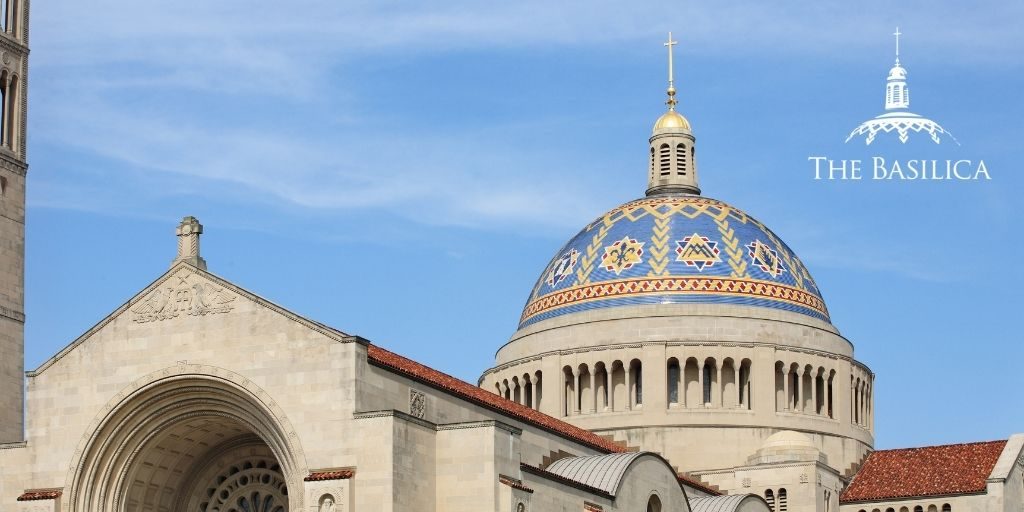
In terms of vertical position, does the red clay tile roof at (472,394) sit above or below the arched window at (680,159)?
below

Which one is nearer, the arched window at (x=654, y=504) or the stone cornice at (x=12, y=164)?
the arched window at (x=654, y=504)

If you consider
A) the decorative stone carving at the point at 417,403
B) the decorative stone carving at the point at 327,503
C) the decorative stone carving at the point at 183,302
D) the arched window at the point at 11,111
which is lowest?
the decorative stone carving at the point at 327,503

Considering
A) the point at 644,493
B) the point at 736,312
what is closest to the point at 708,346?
the point at 736,312

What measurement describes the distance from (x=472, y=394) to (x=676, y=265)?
17.4 metres

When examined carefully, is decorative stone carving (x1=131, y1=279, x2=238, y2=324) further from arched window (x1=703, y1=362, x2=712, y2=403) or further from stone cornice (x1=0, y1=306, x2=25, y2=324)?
arched window (x1=703, y1=362, x2=712, y2=403)

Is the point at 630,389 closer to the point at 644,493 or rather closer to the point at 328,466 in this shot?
the point at 644,493

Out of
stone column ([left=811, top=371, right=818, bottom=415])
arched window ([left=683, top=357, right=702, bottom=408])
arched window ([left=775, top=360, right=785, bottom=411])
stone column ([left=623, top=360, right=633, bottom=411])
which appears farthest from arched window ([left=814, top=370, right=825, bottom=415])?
stone column ([left=623, top=360, right=633, bottom=411])

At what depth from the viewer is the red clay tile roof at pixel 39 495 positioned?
169ft

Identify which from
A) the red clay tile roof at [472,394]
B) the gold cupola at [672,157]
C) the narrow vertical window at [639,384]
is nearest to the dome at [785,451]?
the narrow vertical window at [639,384]

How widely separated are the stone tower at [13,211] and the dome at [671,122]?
2468cm

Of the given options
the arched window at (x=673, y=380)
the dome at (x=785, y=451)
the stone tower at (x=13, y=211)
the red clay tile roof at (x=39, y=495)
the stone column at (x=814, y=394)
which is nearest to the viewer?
the red clay tile roof at (x=39, y=495)

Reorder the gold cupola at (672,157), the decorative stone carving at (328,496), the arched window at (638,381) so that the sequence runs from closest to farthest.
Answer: the decorative stone carving at (328,496)
the arched window at (638,381)
the gold cupola at (672,157)

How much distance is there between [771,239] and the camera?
244 feet

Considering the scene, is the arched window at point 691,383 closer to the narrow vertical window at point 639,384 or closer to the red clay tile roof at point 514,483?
the narrow vertical window at point 639,384
